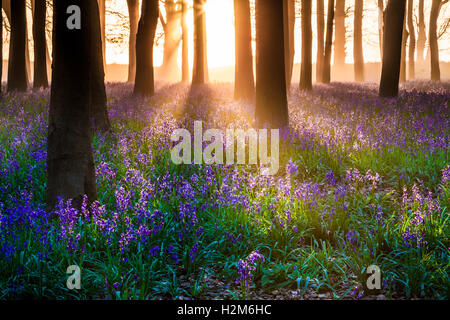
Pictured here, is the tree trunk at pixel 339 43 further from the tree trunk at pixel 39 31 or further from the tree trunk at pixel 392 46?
the tree trunk at pixel 39 31

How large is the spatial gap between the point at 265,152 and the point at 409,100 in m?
8.52

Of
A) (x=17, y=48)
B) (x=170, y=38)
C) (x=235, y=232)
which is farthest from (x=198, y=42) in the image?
(x=235, y=232)

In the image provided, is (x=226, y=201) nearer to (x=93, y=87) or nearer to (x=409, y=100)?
(x=93, y=87)

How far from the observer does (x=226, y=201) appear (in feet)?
15.2

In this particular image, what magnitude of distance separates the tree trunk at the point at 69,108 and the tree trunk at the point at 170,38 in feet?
83.9

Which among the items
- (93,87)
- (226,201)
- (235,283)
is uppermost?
(93,87)

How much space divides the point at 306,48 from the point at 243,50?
5.59 metres

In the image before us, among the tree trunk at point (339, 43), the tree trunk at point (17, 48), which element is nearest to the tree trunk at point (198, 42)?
the tree trunk at point (17, 48)

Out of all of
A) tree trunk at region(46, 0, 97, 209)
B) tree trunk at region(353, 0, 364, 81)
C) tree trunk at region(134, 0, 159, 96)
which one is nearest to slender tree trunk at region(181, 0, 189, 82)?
tree trunk at region(134, 0, 159, 96)

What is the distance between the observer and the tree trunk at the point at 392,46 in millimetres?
14180

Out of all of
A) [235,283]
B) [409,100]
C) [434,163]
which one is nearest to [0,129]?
[235,283]

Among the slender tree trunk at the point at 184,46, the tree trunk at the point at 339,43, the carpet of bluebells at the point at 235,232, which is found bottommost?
the carpet of bluebells at the point at 235,232
